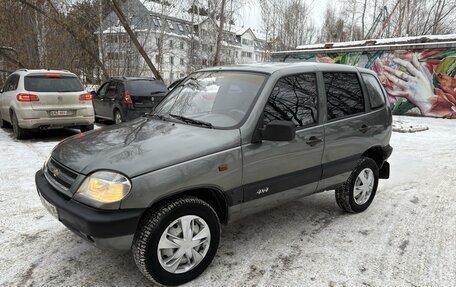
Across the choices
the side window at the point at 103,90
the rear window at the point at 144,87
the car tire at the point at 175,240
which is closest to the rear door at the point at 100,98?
the side window at the point at 103,90

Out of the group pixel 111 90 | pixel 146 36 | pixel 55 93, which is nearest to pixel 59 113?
pixel 55 93

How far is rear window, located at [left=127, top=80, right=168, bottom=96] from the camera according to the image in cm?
992

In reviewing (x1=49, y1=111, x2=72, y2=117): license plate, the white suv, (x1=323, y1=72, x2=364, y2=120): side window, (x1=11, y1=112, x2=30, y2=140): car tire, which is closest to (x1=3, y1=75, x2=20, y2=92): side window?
the white suv

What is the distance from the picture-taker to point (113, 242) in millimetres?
2457

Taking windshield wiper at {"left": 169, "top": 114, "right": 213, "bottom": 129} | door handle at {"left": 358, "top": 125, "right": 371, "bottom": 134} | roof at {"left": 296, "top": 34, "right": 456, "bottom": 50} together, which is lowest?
door handle at {"left": 358, "top": 125, "right": 371, "bottom": 134}

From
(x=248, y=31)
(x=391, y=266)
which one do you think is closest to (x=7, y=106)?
(x=391, y=266)

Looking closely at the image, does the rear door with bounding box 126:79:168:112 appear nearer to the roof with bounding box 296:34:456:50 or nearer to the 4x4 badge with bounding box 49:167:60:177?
the 4x4 badge with bounding box 49:167:60:177

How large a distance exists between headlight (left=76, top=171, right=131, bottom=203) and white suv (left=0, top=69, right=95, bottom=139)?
643 centimetres

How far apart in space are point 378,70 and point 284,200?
50.0 feet

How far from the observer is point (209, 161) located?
278 centimetres

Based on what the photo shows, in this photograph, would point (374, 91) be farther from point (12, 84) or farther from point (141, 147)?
point (12, 84)

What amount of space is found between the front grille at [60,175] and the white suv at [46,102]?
5.61 m

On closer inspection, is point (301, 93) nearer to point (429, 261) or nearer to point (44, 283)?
point (429, 261)

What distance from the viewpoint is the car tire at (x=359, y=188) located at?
13.6ft
